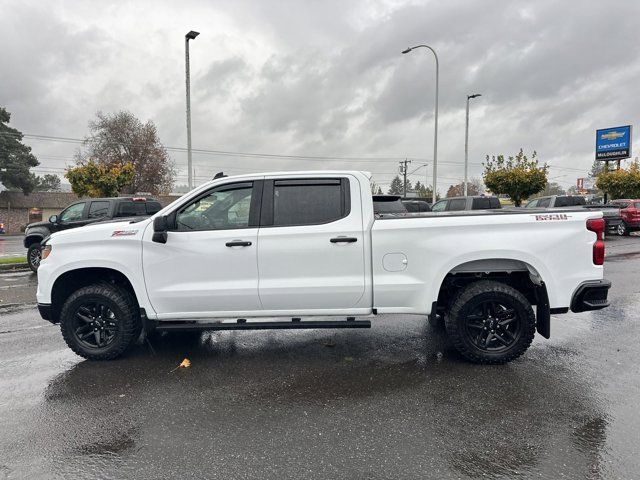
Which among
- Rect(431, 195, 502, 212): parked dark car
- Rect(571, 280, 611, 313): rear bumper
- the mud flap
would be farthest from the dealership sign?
the mud flap

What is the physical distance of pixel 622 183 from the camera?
32.5m

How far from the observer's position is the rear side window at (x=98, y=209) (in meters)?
11.1

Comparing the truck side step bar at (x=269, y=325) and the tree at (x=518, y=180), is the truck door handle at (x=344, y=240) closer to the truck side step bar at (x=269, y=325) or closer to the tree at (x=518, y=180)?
the truck side step bar at (x=269, y=325)

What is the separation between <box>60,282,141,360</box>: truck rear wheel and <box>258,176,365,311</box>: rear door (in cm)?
154

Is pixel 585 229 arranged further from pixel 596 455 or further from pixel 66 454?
pixel 66 454

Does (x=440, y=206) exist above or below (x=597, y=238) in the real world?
above

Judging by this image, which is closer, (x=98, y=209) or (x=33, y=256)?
(x=98, y=209)

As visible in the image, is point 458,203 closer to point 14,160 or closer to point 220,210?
point 220,210

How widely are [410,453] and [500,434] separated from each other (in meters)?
0.77

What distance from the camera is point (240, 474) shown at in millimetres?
2775

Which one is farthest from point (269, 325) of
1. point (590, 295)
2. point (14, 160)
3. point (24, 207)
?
point (14, 160)

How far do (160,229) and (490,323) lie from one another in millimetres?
3616

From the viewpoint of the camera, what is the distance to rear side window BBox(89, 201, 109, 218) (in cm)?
1115

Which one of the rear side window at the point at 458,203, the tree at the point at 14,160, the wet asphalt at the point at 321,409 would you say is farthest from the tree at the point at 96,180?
the wet asphalt at the point at 321,409
